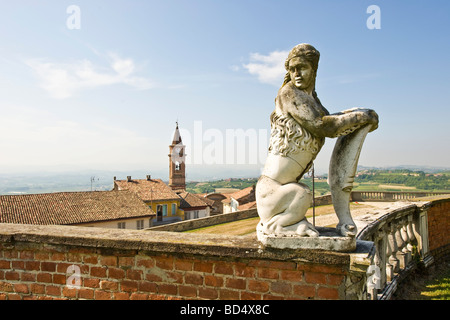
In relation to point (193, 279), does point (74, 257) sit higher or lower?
higher

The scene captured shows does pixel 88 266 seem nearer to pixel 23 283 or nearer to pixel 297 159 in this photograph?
pixel 23 283

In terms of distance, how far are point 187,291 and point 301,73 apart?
2.41 m

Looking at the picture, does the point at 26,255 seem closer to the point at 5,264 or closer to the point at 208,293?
the point at 5,264

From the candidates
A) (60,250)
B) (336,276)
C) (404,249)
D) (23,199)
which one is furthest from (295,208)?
(23,199)

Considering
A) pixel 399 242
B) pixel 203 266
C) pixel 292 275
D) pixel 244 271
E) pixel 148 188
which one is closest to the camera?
pixel 292 275

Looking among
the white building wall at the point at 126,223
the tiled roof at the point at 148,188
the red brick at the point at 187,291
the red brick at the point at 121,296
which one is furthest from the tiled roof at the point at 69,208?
the red brick at the point at 187,291

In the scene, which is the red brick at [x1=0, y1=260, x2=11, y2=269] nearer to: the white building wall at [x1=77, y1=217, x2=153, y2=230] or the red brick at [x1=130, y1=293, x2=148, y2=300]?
the red brick at [x1=130, y1=293, x2=148, y2=300]

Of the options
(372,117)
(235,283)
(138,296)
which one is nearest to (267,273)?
(235,283)

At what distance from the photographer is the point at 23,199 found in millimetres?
27828

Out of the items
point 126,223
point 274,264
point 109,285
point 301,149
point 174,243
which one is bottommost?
point 126,223

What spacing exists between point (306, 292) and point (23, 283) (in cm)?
309

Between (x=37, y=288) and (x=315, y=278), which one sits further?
(x=37, y=288)

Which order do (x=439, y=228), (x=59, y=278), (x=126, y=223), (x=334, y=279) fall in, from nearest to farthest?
(x=334, y=279) < (x=59, y=278) < (x=439, y=228) < (x=126, y=223)

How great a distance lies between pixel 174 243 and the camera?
2877 millimetres
